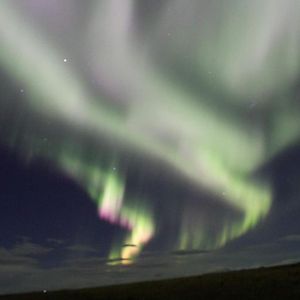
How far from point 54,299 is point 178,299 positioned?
2000 centimetres

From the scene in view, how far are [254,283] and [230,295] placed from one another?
6.69 meters

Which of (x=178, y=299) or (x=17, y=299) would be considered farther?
(x=17, y=299)

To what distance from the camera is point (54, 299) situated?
48.8m

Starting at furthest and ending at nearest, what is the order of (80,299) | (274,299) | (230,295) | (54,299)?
(54,299) < (80,299) < (230,295) < (274,299)

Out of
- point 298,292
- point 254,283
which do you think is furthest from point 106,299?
point 298,292

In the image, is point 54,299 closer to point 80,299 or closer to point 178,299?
point 80,299

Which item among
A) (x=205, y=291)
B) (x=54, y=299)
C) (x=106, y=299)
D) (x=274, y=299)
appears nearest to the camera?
(x=274, y=299)

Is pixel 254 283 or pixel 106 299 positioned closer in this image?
pixel 254 283

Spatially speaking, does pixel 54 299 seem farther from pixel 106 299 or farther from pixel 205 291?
pixel 205 291

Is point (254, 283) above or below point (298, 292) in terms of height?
below

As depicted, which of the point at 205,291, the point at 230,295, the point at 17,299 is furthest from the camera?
the point at 17,299

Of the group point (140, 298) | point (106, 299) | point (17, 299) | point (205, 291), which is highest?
point (205, 291)

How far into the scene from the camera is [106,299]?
4203 centimetres

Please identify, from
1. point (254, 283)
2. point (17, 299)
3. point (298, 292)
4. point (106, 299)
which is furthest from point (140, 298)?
point (17, 299)
